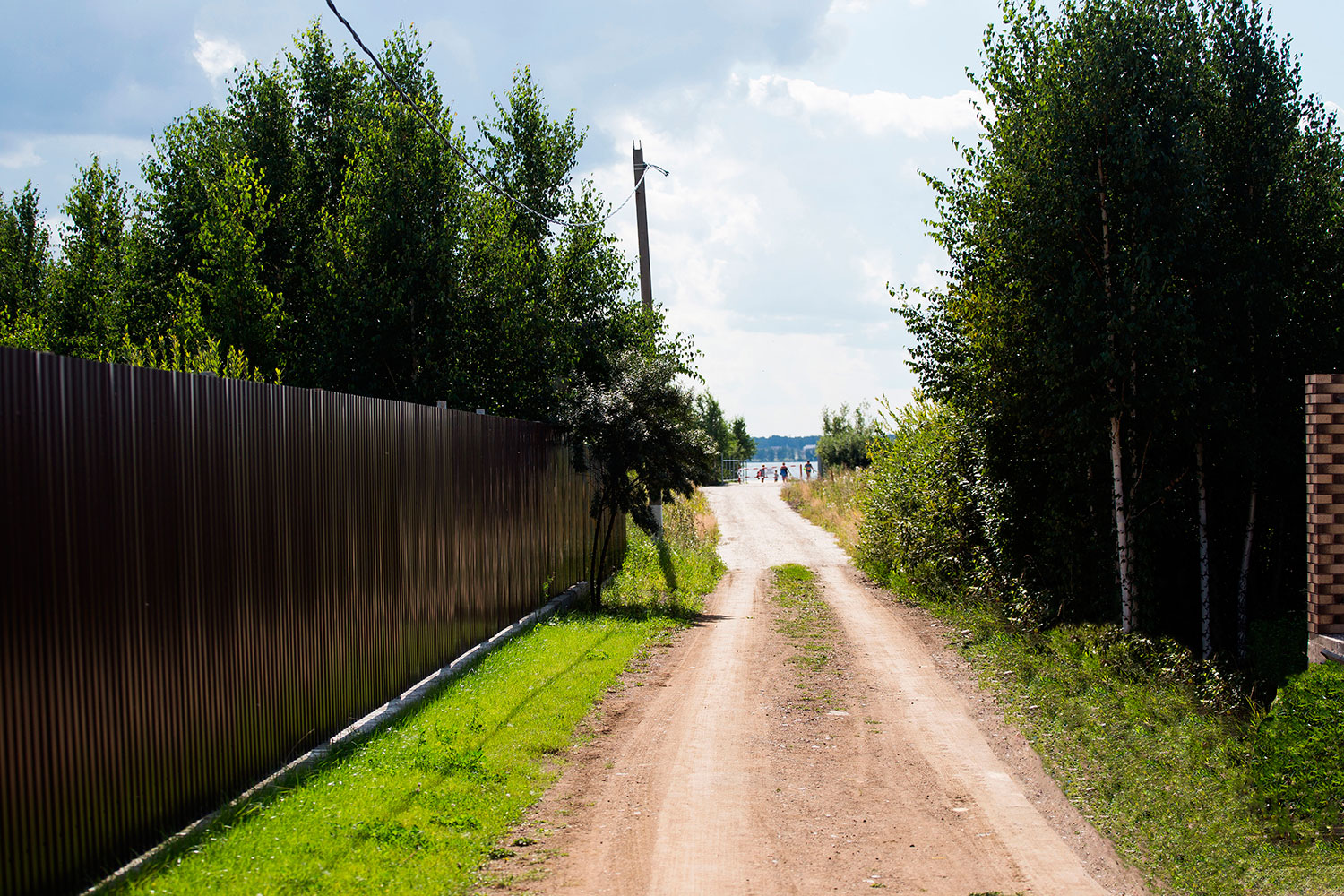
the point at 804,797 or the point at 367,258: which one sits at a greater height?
the point at 367,258

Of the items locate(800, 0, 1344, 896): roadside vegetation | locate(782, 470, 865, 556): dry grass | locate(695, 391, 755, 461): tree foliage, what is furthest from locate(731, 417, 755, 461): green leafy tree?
locate(800, 0, 1344, 896): roadside vegetation

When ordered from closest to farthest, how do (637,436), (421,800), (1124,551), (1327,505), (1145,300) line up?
(421,800) → (1327,505) → (1145,300) → (1124,551) → (637,436)

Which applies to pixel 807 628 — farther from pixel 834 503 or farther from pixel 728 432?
pixel 728 432

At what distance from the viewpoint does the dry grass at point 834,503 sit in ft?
84.9

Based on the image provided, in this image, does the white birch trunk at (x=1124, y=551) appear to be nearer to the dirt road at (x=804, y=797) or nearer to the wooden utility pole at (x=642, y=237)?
the dirt road at (x=804, y=797)

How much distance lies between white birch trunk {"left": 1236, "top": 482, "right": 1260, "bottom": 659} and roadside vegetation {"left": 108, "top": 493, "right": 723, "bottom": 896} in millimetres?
9453

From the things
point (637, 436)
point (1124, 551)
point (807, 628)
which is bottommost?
point (807, 628)

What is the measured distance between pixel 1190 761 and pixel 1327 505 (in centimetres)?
225

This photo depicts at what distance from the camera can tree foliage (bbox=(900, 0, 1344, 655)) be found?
12.8m

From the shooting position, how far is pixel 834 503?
33.4 meters

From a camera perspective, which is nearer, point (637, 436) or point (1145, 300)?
point (1145, 300)

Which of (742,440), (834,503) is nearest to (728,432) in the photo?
(742,440)

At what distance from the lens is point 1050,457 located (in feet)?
48.4

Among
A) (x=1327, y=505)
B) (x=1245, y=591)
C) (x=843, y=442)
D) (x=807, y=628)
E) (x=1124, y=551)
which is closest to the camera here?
(x=1327, y=505)
